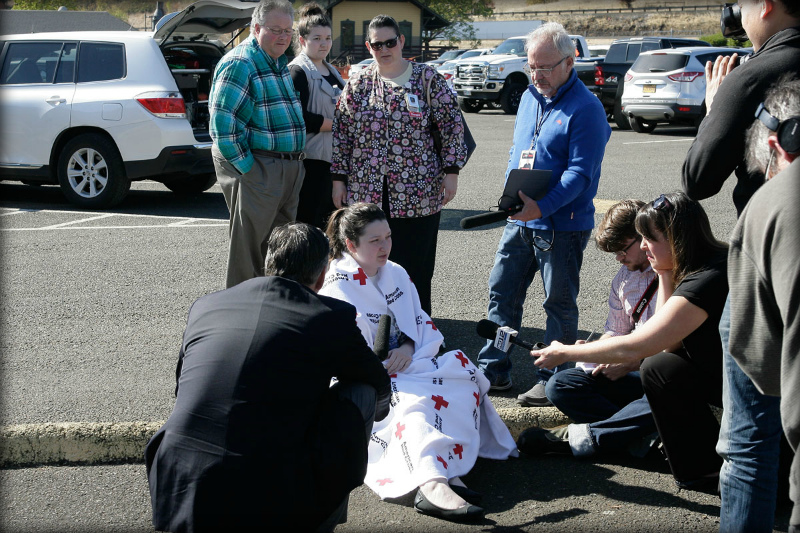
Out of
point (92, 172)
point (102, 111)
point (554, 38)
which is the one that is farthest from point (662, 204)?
point (92, 172)

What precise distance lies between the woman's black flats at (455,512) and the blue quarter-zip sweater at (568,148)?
1.59 m

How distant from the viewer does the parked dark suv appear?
19.1 meters

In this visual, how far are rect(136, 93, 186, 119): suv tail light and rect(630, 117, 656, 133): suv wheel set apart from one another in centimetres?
1172

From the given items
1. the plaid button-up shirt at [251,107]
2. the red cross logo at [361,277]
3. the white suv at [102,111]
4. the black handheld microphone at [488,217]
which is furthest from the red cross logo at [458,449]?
the white suv at [102,111]

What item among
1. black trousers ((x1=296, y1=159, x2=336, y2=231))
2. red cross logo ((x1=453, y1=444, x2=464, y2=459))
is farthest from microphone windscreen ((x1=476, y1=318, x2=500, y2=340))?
black trousers ((x1=296, y1=159, x2=336, y2=231))

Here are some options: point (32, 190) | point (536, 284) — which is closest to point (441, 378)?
point (536, 284)

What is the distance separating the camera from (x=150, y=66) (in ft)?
30.4

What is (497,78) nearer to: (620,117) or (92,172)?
(620,117)

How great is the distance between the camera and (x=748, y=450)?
8.67ft

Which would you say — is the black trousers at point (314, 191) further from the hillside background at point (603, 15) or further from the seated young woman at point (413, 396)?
the hillside background at point (603, 15)

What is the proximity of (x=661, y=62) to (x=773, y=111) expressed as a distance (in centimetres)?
1574

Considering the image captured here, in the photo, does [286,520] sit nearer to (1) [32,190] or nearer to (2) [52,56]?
(2) [52,56]

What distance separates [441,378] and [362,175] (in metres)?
1.60

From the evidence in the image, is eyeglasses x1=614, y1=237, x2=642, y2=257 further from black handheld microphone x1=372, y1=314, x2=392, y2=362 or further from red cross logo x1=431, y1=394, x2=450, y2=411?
black handheld microphone x1=372, y1=314, x2=392, y2=362
